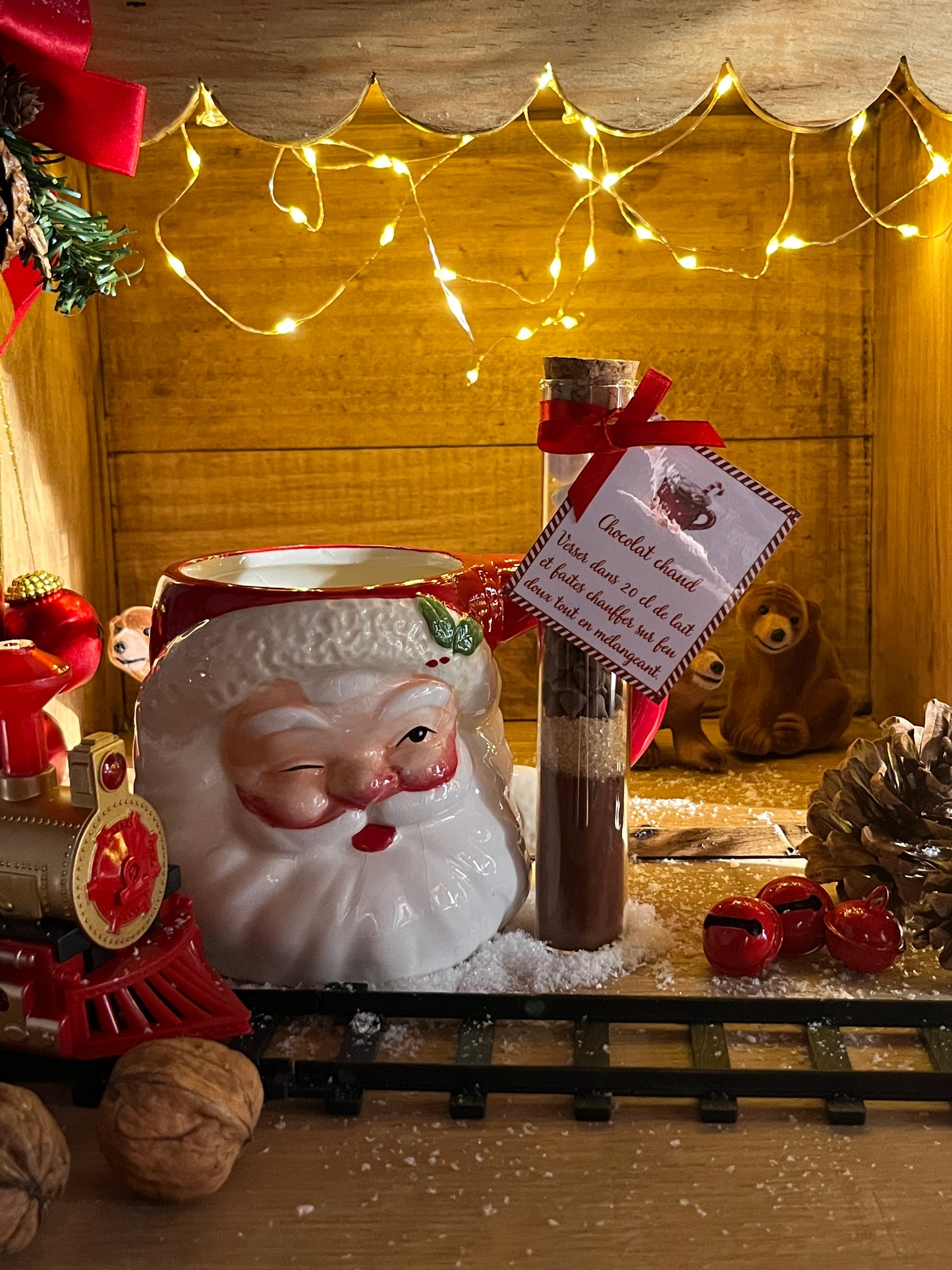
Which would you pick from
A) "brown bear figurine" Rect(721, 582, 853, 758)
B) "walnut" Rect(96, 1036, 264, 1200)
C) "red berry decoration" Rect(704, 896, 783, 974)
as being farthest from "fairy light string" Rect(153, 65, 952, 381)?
"walnut" Rect(96, 1036, 264, 1200)

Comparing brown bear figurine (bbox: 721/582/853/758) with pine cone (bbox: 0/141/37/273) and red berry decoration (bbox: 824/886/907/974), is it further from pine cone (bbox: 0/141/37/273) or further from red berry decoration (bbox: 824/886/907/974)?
pine cone (bbox: 0/141/37/273)

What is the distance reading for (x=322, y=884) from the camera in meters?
0.80

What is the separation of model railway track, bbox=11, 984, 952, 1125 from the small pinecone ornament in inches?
4.4

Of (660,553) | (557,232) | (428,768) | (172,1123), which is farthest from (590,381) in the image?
(557,232)

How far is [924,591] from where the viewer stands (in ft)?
4.10

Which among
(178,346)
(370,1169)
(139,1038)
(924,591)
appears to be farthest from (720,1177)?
(178,346)

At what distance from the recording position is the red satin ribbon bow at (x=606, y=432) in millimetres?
778

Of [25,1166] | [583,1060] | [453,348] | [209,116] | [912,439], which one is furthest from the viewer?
[453,348]

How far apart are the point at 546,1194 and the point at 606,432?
1.37ft

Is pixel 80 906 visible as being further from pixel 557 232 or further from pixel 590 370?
pixel 557 232

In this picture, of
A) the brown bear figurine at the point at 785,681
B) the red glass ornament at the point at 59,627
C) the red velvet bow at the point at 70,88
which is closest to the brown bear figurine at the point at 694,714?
the brown bear figurine at the point at 785,681

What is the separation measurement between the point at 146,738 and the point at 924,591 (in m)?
0.75

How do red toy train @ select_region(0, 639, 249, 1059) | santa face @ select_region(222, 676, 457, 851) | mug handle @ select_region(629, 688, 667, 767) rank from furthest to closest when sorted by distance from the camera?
mug handle @ select_region(629, 688, 667, 767)
santa face @ select_region(222, 676, 457, 851)
red toy train @ select_region(0, 639, 249, 1059)

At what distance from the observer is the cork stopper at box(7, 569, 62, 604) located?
975mm
